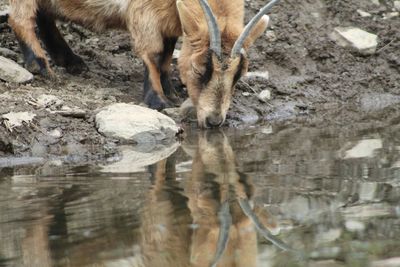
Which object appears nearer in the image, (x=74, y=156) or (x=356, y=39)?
(x=74, y=156)

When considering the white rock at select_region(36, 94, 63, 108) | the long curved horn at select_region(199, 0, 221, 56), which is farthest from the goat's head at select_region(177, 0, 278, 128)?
the white rock at select_region(36, 94, 63, 108)

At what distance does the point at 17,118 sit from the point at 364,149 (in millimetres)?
2954

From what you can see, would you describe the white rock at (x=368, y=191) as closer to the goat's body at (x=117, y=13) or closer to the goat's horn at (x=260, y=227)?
the goat's horn at (x=260, y=227)

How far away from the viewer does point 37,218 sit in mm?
4473

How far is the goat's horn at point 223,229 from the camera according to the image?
371 centimetres

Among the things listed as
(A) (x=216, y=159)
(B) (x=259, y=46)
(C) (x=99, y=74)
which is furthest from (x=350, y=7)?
(A) (x=216, y=159)

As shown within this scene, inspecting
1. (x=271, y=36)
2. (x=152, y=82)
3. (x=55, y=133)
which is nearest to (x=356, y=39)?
(x=271, y=36)

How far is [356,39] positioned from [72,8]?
4040 millimetres

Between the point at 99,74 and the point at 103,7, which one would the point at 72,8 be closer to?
the point at 103,7

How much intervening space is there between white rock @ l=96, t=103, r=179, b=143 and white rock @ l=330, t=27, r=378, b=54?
13.5 ft

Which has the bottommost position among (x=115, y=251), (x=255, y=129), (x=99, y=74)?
(x=115, y=251)

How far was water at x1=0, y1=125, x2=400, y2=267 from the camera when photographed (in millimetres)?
3703

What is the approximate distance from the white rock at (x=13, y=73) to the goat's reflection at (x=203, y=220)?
9.63 ft

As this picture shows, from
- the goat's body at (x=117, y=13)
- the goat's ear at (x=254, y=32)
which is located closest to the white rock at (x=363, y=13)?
the goat's ear at (x=254, y=32)
